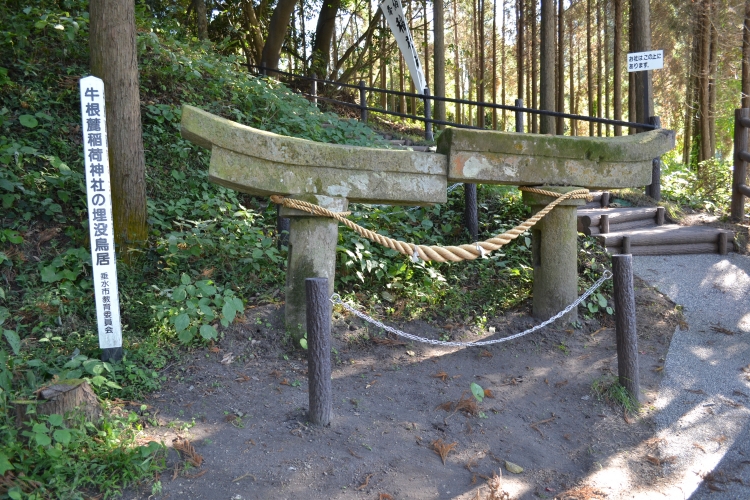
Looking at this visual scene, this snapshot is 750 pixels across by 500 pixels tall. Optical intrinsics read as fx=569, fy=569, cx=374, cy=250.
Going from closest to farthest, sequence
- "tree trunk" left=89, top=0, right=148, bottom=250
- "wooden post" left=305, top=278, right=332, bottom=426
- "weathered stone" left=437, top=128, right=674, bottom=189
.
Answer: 1. "wooden post" left=305, top=278, right=332, bottom=426
2. "weathered stone" left=437, top=128, right=674, bottom=189
3. "tree trunk" left=89, top=0, right=148, bottom=250

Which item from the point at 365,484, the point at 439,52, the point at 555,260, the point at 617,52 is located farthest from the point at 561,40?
the point at 365,484

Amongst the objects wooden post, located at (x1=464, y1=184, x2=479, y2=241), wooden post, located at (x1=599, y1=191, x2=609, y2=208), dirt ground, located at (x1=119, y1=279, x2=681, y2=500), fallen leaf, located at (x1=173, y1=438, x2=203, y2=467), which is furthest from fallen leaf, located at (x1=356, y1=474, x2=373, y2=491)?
wooden post, located at (x1=599, y1=191, x2=609, y2=208)

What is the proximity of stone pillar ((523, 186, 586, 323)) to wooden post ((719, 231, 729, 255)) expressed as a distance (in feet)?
9.10

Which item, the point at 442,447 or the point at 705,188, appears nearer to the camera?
the point at 442,447

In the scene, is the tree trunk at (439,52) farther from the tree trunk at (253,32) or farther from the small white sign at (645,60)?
the small white sign at (645,60)

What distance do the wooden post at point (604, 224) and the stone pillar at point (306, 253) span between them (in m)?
3.41

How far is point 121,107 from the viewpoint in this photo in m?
4.70

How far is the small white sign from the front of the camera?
764 cm

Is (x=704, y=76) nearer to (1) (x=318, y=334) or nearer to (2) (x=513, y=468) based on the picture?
(2) (x=513, y=468)

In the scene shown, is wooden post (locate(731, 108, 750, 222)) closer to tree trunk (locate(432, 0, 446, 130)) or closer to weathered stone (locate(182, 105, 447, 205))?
weathered stone (locate(182, 105, 447, 205))

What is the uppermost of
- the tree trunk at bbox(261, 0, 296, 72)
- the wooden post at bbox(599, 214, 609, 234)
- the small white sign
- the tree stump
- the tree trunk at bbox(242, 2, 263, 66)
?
the tree trunk at bbox(242, 2, 263, 66)

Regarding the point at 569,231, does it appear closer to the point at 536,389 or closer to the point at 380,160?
the point at 536,389

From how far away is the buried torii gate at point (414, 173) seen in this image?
3641 mm

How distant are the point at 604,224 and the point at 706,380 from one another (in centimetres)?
230
